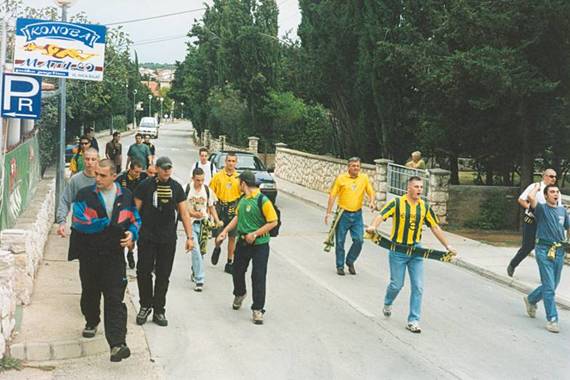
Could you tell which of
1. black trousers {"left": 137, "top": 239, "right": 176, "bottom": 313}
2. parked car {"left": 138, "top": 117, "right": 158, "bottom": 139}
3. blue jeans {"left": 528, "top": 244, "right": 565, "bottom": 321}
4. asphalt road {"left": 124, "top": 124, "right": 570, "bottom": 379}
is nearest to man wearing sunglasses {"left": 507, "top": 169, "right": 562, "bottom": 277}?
asphalt road {"left": 124, "top": 124, "right": 570, "bottom": 379}

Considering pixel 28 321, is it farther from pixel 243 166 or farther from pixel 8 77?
pixel 243 166

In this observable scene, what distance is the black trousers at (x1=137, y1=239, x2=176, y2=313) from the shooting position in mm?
8609

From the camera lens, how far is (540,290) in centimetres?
1000

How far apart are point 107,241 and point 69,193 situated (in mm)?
1297

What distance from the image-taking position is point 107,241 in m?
7.48

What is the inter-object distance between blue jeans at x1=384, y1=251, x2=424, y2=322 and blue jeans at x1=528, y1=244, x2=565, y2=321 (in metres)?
1.70

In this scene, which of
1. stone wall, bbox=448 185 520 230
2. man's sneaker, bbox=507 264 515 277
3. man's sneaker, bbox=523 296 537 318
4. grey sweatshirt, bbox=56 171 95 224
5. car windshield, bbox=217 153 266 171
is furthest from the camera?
car windshield, bbox=217 153 266 171

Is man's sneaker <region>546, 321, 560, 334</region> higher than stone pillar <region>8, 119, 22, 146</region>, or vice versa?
stone pillar <region>8, 119, 22, 146</region>

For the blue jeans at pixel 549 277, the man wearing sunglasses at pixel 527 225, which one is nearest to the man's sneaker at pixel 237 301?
the blue jeans at pixel 549 277

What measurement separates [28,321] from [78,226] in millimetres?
1508

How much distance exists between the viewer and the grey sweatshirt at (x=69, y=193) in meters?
8.19

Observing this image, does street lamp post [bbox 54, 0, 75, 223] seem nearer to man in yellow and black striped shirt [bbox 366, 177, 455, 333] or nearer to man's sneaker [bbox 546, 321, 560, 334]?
man in yellow and black striped shirt [bbox 366, 177, 455, 333]

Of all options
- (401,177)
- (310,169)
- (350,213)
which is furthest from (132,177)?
(310,169)

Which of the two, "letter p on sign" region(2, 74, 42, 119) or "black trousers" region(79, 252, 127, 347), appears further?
"letter p on sign" region(2, 74, 42, 119)
